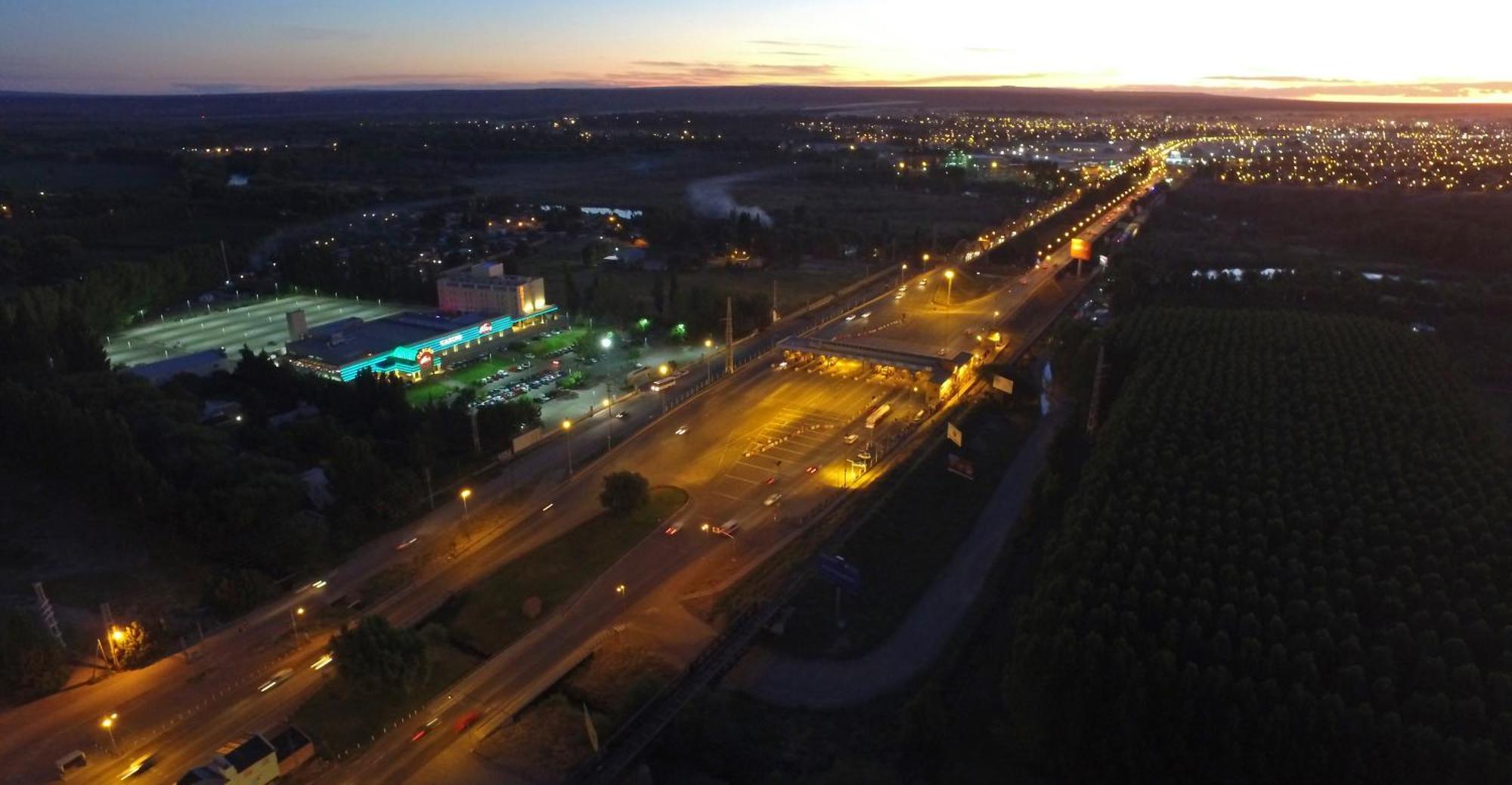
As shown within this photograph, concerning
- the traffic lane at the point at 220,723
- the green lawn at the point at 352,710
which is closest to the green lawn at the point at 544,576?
the green lawn at the point at 352,710

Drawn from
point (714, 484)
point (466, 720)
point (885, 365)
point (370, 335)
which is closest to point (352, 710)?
point (466, 720)

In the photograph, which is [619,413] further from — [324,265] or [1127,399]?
[324,265]

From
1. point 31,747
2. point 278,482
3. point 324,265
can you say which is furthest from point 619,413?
point 324,265

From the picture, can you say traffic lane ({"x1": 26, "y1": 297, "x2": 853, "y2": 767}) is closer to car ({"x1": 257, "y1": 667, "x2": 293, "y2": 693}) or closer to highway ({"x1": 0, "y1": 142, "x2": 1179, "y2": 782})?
highway ({"x1": 0, "y1": 142, "x2": 1179, "y2": 782})

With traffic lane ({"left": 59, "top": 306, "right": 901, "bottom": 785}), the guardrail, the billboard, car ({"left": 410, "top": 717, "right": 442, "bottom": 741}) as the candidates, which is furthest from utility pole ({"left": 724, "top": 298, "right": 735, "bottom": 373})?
the billboard

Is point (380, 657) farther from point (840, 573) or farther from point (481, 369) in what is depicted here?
point (481, 369)
